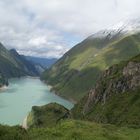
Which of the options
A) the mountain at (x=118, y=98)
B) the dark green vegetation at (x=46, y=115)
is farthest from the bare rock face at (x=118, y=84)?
the dark green vegetation at (x=46, y=115)

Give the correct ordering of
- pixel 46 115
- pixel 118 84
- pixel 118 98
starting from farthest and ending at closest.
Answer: pixel 118 84 → pixel 118 98 → pixel 46 115

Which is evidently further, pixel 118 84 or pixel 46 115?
pixel 118 84

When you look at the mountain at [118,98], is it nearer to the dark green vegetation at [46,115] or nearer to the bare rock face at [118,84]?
the bare rock face at [118,84]

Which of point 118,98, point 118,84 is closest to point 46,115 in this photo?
point 118,98

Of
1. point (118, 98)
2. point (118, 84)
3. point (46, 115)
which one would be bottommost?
point (46, 115)

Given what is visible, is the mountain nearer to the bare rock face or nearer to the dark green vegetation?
the bare rock face

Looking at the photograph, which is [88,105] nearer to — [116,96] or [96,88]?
[96,88]

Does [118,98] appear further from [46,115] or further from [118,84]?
[46,115]

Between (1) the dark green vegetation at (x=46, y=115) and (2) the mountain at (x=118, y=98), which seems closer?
(2) the mountain at (x=118, y=98)
